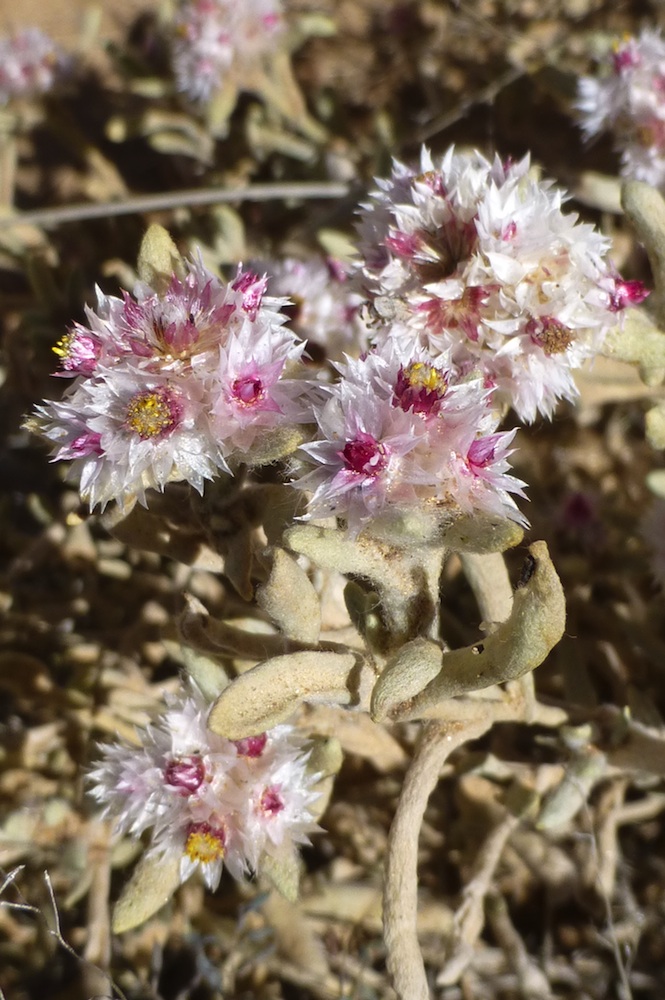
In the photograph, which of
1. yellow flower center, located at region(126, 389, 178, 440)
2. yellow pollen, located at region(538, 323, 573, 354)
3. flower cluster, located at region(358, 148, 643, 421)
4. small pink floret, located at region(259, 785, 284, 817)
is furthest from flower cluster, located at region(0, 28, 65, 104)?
small pink floret, located at region(259, 785, 284, 817)

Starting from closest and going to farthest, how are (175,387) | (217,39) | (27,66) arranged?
(175,387)
(217,39)
(27,66)

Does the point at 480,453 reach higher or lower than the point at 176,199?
higher

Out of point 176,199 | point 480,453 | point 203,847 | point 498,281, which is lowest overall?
point 203,847

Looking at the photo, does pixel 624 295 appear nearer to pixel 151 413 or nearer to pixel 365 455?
pixel 365 455

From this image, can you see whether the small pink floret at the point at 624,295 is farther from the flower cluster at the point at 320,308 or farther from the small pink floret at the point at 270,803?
the small pink floret at the point at 270,803

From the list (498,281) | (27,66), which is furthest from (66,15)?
(498,281)

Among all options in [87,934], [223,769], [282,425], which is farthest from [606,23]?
[87,934]

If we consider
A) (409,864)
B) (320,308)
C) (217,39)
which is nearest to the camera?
(409,864)
